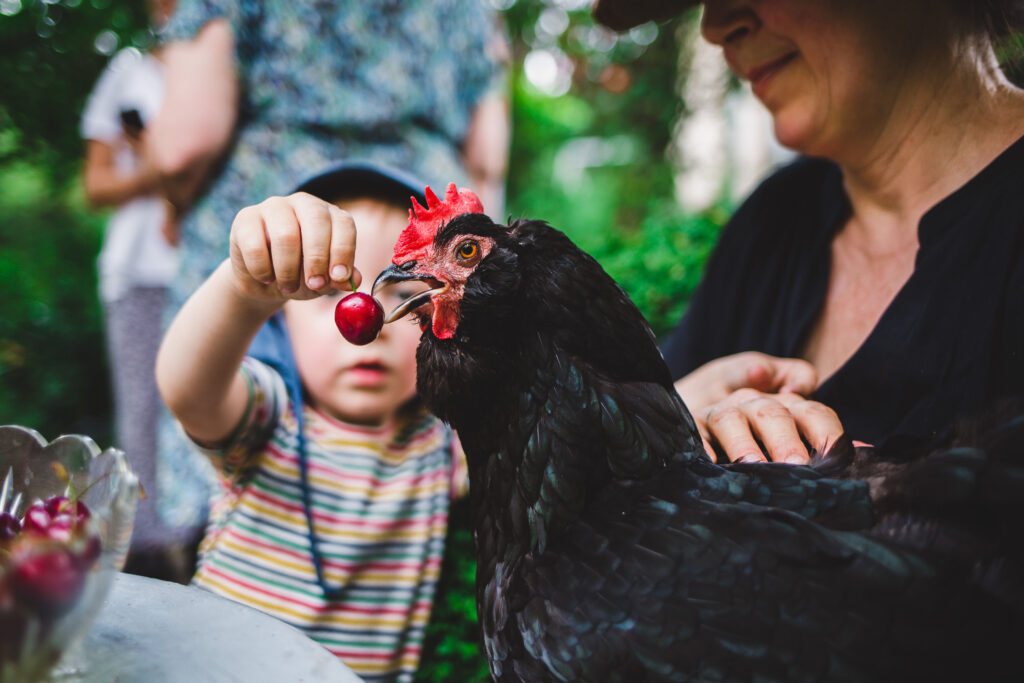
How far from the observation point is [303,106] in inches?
70.4

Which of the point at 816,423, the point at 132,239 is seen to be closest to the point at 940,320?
the point at 816,423

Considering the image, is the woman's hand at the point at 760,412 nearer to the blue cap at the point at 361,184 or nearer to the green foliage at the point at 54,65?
the blue cap at the point at 361,184

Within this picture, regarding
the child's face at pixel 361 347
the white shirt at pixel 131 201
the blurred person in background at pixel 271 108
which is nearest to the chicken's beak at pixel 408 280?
the child's face at pixel 361 347

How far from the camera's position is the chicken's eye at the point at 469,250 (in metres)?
1.02

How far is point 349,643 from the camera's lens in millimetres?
1469

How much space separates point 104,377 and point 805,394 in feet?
8.86

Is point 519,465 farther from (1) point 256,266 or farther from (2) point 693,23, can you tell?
(2) point 693,23

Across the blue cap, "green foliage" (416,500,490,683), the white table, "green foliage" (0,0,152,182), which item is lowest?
"green foliage" (416,500,490,683)

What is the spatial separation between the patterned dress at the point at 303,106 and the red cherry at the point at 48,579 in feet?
4.39

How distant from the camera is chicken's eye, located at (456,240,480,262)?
1.02m

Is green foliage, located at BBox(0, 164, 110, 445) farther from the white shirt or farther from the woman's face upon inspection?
the woman's face

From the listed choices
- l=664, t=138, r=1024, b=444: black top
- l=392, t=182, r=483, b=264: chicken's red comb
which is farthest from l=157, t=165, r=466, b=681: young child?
l=664, t=138, r=1024, b=444: black top

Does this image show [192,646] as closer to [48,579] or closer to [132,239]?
[48,579]

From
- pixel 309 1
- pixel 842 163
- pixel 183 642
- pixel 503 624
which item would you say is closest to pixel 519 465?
pixel 503 624
